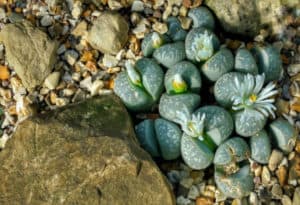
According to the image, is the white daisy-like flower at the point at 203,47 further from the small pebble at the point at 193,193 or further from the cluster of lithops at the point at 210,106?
the small pebble at the point at 193,193

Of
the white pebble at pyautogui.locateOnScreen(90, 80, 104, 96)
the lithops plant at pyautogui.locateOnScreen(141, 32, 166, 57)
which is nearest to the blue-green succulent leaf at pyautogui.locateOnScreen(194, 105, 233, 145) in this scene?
the lithops plant at pyautogui.locateOnScreen(141, 32, 166, 57)

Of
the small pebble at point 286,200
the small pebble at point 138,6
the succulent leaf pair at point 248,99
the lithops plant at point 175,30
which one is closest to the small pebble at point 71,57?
the small pebble at point 138,6

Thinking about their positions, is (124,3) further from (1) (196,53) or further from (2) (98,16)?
(1) (196,53)

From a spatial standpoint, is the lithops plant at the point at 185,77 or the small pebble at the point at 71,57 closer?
the lithops plant at the point at 185,77

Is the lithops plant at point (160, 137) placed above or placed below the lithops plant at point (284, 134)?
below

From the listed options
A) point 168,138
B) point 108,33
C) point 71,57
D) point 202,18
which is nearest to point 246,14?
point 202,18

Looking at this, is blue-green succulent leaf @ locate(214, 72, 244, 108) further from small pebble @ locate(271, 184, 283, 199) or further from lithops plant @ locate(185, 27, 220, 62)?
small pebble @ locate(271, 184, 283, 199)
